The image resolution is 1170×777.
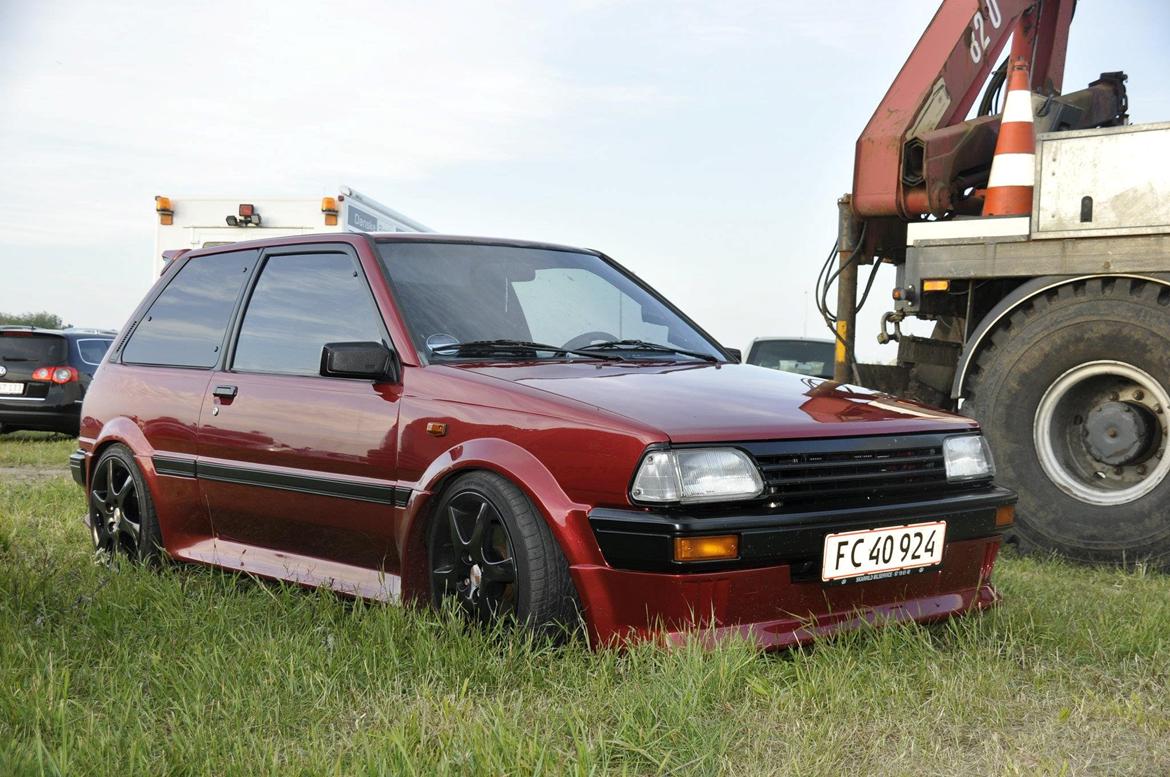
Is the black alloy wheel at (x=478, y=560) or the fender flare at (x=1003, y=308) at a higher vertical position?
the fender flare at (x=1003, y=308)

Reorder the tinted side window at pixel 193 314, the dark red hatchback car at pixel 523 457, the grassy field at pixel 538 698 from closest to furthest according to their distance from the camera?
the grassy field at pixel 538 698, the dark red hatchback car at pixel 523 457, the tinted side window at pixel 193 314

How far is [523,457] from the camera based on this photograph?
350cm

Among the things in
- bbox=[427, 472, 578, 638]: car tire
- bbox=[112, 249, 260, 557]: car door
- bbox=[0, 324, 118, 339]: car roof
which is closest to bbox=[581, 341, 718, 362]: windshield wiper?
bbox=[427, 472, 578, 638]: car tire

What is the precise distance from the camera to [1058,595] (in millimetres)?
4680

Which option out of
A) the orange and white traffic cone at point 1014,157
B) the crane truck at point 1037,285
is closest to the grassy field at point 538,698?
the crane truck at point 1037,285

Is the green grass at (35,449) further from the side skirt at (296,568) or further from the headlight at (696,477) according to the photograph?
the headlight at (696,477)

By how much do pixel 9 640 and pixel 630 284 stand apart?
266 centimetres

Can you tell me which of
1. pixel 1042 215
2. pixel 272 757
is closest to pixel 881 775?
pixel 272 757

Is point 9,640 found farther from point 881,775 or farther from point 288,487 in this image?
point 881,775

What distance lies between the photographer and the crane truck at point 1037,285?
5582 mm

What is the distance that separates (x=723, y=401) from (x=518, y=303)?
3.54 ft

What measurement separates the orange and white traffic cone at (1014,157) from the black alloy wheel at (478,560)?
144 inches

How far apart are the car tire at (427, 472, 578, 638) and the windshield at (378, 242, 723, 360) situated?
62 cm

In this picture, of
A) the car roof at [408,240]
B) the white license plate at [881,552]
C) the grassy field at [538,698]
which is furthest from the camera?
the car roof at [408,240]
